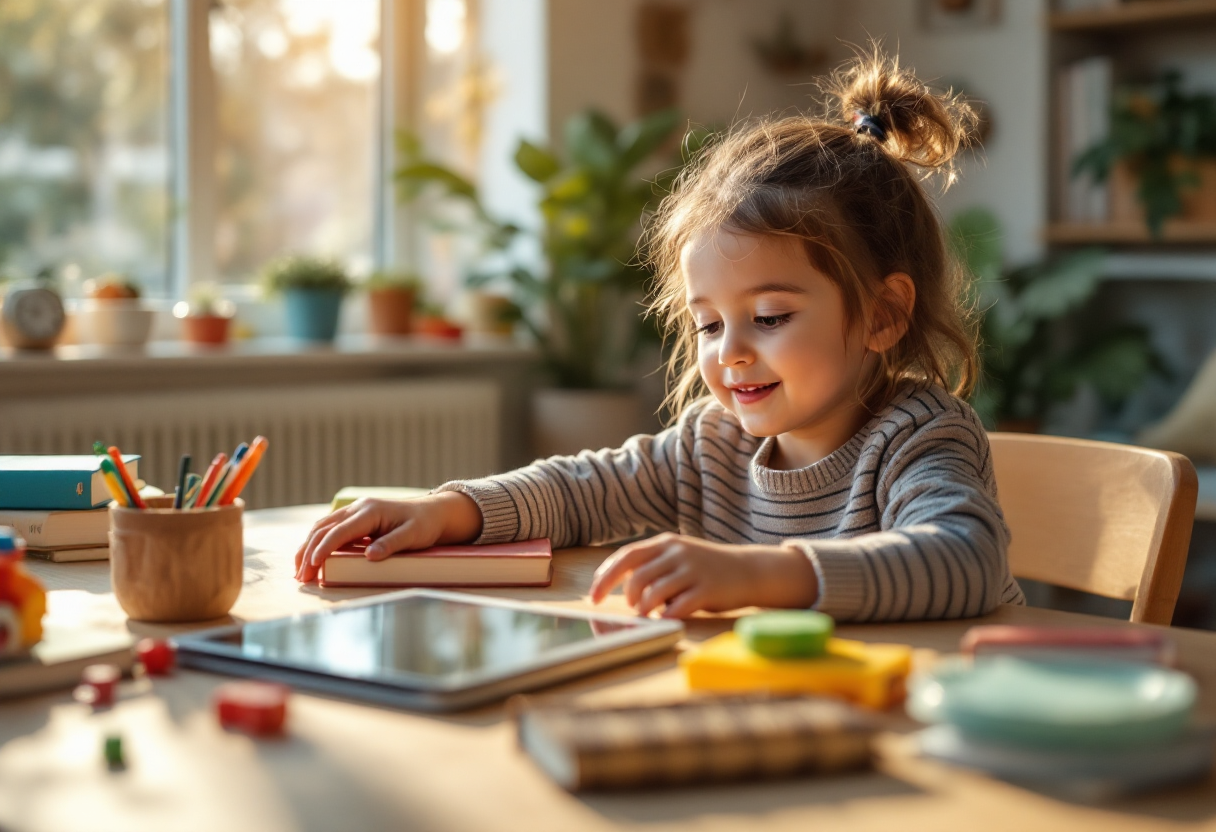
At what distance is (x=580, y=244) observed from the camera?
3020 mm

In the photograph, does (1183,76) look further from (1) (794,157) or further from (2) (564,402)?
(1) (794,157)

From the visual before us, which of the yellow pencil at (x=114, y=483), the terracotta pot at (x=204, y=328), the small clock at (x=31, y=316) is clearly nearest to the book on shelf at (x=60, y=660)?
the yellow pencil at (x=114, y=483)

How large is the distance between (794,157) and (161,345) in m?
1.86

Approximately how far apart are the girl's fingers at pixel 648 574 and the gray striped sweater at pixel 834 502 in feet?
0.31

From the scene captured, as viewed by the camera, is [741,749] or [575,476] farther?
[575,476]

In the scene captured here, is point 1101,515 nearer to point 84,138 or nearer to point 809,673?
point 809,673

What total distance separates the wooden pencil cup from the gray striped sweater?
0.31 metres

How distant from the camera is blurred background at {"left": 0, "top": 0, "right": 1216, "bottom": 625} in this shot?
269cm

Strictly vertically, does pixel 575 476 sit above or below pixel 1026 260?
below

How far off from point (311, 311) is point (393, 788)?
2.34m

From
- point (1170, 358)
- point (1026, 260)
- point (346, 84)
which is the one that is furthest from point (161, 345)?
point (1170, 358)

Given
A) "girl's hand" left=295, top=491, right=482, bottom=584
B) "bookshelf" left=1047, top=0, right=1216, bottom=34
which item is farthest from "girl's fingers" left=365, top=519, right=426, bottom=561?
"bookshelf" left=1047, top=0, right=1216, bottom=34

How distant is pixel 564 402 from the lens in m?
3.00

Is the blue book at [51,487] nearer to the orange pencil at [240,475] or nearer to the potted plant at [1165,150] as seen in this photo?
the orange pencil at [240,475]
